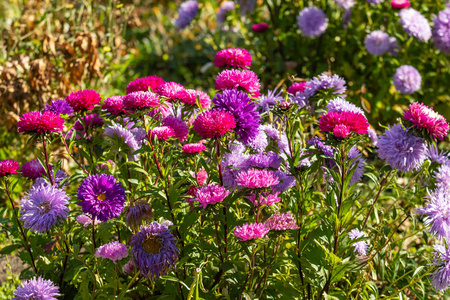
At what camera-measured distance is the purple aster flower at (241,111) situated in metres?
1.48

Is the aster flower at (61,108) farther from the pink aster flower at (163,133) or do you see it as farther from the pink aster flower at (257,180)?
the pink aster flower at (257,180)

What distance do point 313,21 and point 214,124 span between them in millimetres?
2561

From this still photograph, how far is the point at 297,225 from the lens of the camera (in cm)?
159

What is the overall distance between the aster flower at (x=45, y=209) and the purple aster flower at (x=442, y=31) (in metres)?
3.04

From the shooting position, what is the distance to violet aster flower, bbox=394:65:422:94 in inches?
133

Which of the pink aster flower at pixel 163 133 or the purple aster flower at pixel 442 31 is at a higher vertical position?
the purple aster flower at pixel 442 31

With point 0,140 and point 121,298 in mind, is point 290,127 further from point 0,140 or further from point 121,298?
point 0,140

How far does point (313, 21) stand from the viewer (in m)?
3.67

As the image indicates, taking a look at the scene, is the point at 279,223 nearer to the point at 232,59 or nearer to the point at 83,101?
the point at 232,59

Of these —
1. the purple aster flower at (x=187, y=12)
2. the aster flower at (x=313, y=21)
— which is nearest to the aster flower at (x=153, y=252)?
the aster flower at (x=313, y=21)

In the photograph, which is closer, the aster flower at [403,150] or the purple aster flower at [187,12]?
the aster flower at [403,150]

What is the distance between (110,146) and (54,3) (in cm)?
286

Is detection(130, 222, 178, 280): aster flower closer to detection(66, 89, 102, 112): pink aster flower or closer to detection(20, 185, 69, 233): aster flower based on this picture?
detection(20, 185, 69, 233): aster flower

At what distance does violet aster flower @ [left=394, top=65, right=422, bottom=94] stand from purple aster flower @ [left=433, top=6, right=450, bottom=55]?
38 centimetres
